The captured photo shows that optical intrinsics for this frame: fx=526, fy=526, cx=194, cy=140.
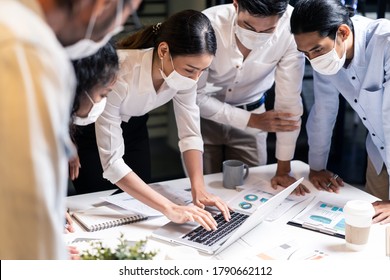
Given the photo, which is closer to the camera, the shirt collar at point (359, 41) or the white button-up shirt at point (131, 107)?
the white button-up shirt at point (131, 107)

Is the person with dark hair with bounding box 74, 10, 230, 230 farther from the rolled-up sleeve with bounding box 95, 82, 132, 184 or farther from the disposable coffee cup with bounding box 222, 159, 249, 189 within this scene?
the disposable coffee cup with bounding box 222, 159, 249, 189

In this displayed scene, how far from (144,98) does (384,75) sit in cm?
86

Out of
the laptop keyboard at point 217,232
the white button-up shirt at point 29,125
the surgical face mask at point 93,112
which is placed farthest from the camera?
the laptop keyboard at point 217,232

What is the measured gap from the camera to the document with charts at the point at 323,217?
1.63 meters

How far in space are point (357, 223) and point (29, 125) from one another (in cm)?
107

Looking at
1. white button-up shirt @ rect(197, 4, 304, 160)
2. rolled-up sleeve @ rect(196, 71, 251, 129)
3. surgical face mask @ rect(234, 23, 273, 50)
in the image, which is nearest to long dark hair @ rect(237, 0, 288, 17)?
surgical face mask @ rect(234, 23, 273, 50)

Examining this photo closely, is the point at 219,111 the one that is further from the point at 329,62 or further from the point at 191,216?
the point at 191,216

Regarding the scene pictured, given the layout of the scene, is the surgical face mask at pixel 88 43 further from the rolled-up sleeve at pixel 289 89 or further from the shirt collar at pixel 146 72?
the rolled-up sleeve at pixel 289 89

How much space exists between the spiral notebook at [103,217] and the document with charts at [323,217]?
0.51 m

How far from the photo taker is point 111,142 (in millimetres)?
1746

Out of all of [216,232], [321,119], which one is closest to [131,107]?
[216,232]

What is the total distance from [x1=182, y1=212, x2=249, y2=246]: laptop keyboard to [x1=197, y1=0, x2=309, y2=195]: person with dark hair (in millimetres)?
368

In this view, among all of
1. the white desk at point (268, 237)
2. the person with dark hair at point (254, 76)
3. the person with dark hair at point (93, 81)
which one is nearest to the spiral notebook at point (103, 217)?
the white desk at point (268, 237)

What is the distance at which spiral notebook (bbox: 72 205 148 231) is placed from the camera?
1641mm
